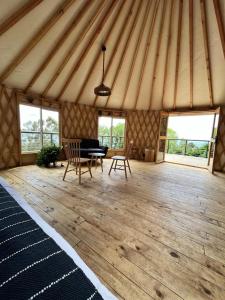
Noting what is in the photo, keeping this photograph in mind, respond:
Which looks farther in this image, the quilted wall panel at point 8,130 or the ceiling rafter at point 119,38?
the quilted wall panel at point 8,130

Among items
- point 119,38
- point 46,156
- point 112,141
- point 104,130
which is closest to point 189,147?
point 112,141

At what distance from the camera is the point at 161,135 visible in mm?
5762

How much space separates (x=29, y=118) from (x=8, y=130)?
734mm

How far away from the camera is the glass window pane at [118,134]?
643cm

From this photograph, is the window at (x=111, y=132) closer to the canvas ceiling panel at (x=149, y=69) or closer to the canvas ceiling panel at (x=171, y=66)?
the canvas ceiling panel at (x=149, y=69)

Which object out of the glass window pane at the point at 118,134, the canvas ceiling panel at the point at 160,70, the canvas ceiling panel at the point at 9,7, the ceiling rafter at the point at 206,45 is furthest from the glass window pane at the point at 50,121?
the ceiling rafter at the point at 206,45

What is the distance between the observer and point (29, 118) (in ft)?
15.0

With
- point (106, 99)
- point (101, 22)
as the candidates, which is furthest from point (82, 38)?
point (106, 99)

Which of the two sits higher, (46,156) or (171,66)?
(171,66)

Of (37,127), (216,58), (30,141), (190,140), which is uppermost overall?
(216,58)

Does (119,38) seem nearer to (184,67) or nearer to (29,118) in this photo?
(184,67)

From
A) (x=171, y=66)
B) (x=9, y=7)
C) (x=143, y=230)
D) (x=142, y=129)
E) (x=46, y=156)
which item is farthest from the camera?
(x=142, y=129)

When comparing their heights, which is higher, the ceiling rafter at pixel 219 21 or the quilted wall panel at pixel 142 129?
the ceiling rafter at pixel 219 21

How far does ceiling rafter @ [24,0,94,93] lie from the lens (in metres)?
2.57
